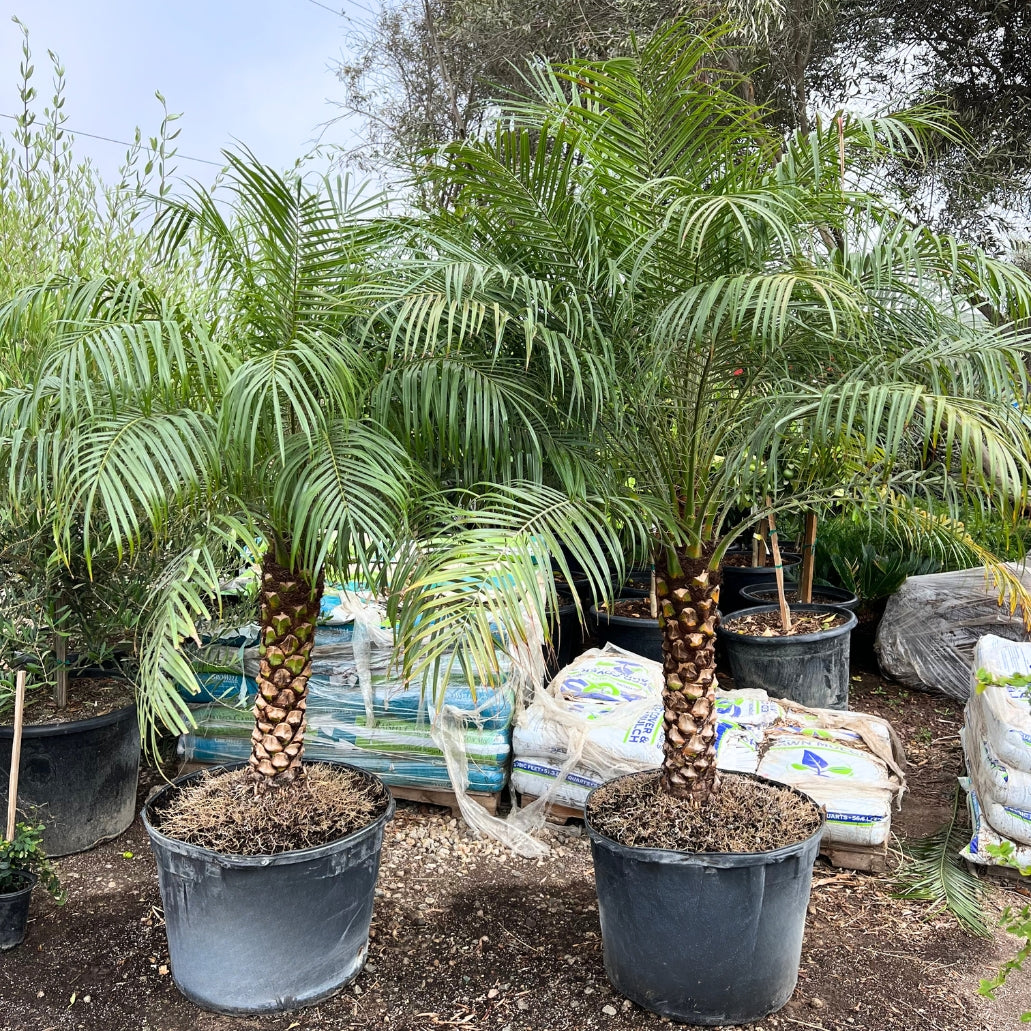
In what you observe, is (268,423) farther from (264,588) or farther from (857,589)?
(857,589)

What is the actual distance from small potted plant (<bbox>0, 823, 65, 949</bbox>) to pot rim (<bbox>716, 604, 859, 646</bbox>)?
3169 millimetres

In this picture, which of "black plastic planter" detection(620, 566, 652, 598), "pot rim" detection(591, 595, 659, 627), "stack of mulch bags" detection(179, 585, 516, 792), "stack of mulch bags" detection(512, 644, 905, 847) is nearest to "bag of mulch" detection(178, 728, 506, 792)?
"stack of mulch bags" detection(179, 585, 516, 792)

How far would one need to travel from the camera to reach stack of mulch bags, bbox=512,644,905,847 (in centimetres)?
310

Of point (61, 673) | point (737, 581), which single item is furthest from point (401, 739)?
point (737, 581)

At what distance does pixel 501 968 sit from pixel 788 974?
31.5 inches

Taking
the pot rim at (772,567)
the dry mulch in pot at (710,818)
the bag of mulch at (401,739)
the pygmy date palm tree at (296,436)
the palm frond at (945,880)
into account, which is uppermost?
the pygmy date palm tree at (296,436)

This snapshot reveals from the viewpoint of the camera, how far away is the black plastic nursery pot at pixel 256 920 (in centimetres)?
235

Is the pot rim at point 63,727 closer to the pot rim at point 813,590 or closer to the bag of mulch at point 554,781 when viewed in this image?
the bag of mulch at point 554,781

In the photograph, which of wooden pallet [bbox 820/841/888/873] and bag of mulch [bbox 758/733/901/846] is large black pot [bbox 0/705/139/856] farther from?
wooden pallet [bbox 820/841/888/873]

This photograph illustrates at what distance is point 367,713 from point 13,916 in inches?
52.2

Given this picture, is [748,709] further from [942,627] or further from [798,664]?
[942,627]

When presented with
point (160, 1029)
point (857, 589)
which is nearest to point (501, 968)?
point (160, 1029)

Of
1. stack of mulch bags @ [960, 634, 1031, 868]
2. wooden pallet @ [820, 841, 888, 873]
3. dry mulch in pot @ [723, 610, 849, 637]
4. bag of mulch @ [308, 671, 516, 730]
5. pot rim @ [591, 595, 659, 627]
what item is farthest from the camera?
pot rim @ [591, 595, 659, 627]

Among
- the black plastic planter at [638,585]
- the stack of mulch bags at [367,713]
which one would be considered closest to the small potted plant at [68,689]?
the stack of mulch bags at [367,713]
